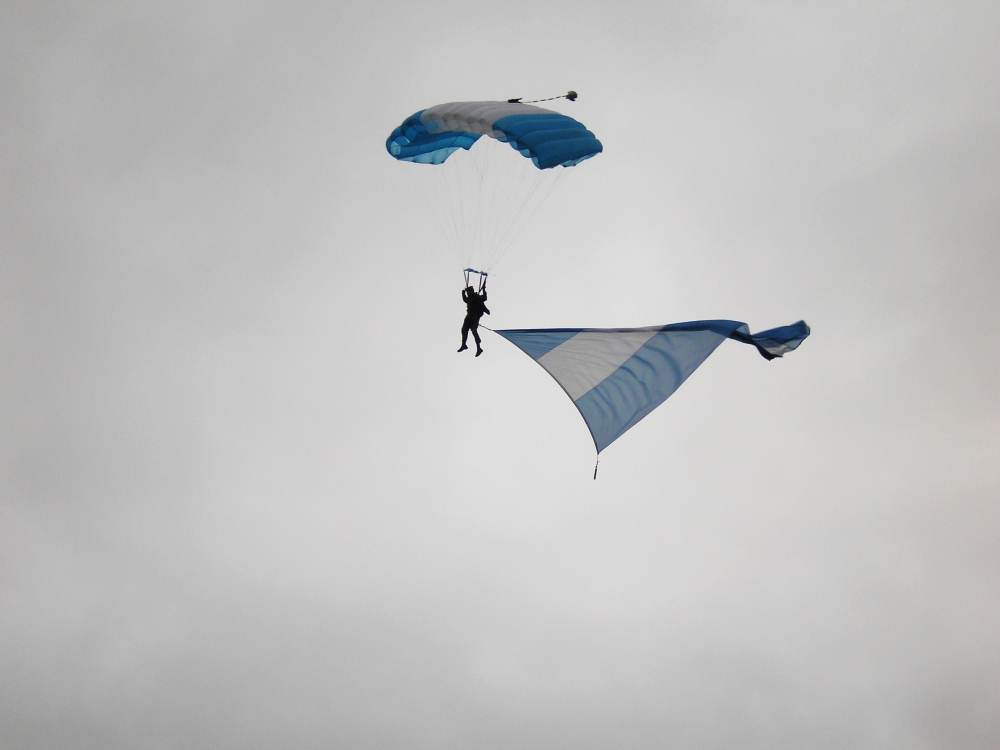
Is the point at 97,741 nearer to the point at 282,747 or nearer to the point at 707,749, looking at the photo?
the point at 282,747

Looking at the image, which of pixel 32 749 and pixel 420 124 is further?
pixel 32 749

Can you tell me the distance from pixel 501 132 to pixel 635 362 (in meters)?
4.70

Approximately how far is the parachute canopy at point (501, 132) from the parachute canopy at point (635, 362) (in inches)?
126

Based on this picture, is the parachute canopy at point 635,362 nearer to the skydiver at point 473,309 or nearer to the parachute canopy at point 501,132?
the skydiver at point 473,309

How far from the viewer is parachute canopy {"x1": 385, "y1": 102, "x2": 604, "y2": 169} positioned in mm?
17625

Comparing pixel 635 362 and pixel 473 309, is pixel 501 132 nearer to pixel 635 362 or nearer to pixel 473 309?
pixel 473 309

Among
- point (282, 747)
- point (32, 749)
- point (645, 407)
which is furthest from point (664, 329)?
point (32, 749)

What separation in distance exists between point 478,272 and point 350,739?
133m

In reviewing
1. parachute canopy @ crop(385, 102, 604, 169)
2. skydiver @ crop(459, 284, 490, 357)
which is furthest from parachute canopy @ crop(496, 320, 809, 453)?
parachute canopy @ crop(385, 102, 604, 169)

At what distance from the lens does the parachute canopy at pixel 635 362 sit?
1702 centimetres

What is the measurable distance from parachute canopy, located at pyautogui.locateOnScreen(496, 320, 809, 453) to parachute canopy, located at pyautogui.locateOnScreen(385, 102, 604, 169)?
320 cm

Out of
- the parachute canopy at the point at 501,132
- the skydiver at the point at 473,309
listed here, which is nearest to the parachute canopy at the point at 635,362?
the skydiver at the point at 473,309

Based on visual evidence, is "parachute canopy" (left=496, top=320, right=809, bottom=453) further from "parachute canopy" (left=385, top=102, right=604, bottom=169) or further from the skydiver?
"parachute canopy" (left=385, top=102, right=604, bottom=169)

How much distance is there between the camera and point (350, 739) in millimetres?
140000
